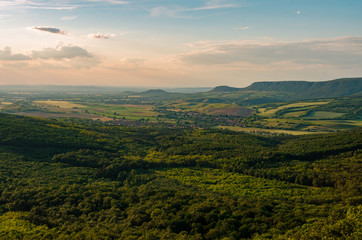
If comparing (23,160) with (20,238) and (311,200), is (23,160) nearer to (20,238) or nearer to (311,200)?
(20,238)

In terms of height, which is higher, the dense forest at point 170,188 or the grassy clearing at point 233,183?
the dense forest at point 170,188

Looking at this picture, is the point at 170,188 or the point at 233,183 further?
the point at 233,183

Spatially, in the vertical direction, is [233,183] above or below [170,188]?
below

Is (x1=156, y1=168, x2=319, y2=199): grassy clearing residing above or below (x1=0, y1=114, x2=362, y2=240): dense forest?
below

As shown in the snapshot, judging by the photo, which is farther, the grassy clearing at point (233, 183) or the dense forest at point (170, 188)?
the grassy clearing at point (233, 183)

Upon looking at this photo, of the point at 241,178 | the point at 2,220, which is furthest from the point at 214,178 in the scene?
the point at 2,220

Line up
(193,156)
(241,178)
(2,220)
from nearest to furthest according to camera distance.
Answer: (2,220) → (241,178) → (193,156)

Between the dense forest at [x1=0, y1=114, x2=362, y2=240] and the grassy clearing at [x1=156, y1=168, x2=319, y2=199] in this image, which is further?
the grassy clearing at [x1=156, y1=168, x2=319, y2=199]

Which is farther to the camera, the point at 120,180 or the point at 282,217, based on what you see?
the point at 120,180
